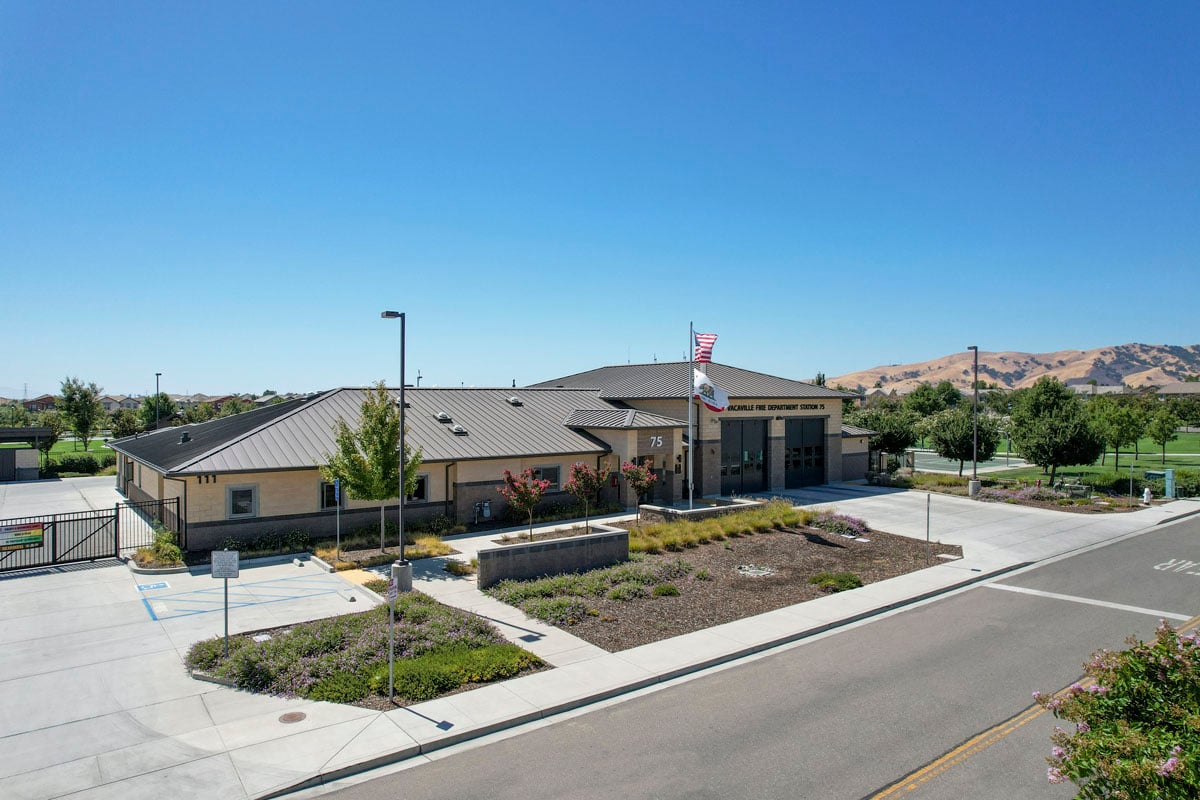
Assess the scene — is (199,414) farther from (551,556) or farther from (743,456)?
(551,556)

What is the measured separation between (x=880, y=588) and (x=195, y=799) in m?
16.7

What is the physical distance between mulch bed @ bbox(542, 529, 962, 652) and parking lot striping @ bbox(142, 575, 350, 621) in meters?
7.44

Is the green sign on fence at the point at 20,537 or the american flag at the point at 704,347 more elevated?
the american flag at the point at 704,347

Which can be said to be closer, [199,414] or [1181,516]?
[1181,516]

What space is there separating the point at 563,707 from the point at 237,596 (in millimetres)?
10698

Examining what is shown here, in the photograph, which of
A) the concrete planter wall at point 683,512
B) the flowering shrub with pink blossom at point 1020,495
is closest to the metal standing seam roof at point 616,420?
the concrete planter wall at point 683,512

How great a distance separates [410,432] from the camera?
27828mm

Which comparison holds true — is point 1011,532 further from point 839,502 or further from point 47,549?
point 47,549

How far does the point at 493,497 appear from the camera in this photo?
2811cm

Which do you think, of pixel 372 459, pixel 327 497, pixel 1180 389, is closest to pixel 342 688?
pixel 372 459

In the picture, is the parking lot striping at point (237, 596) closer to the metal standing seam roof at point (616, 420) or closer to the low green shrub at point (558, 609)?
the low green shrub at point (558, 609)

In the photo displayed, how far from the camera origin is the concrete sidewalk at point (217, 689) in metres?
9.68

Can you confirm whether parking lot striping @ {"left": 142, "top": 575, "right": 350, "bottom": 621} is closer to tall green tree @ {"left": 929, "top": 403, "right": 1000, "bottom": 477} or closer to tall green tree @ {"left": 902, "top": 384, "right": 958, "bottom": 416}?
tall green tree @ {"left": 929, "top": 403, "right": 1000, "bottom": 477}

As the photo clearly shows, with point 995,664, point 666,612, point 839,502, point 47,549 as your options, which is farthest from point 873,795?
point 839,502
